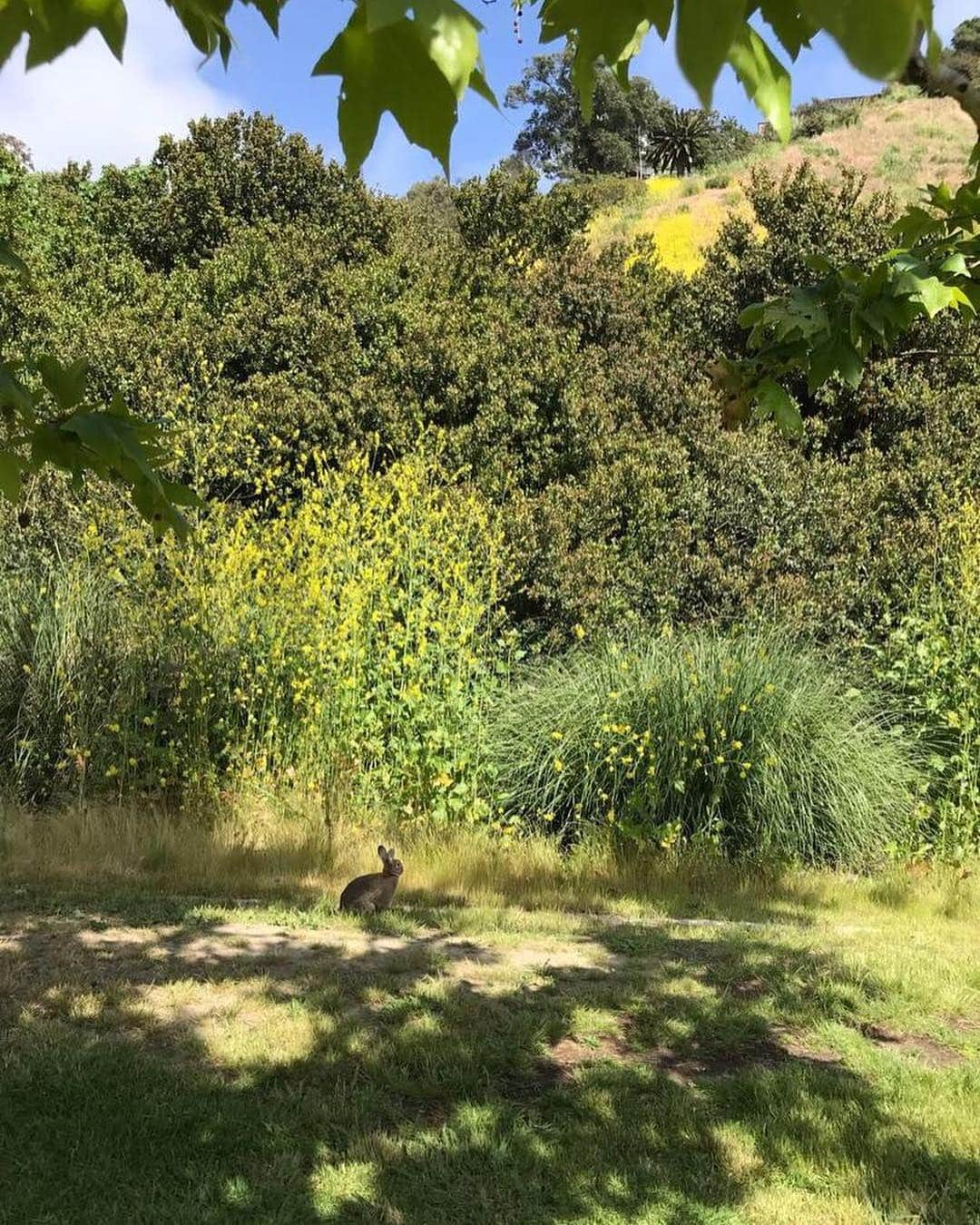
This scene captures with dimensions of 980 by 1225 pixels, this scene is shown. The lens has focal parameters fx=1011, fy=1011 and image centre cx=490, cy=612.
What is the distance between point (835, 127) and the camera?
3594 centimetres

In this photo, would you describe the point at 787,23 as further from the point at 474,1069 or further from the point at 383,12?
the point at 474,1069

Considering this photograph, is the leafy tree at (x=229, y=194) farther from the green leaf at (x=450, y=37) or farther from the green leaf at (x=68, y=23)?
the green leaf at (x=450, y=37)

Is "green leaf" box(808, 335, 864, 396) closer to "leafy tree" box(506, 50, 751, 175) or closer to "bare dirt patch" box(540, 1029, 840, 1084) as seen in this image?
"bare dirt patch" box(540, 1029, 840, 1084)

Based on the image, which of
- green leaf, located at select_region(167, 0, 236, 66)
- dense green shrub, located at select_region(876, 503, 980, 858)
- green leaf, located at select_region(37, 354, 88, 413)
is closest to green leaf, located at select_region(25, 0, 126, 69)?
green leaf, located at select_region(167, 0, 236, 66)

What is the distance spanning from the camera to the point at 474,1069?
336cm

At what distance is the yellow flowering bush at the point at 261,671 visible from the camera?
22.6 feet

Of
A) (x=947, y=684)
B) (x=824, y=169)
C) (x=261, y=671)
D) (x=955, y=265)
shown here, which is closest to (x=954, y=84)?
(x=955, y=265)

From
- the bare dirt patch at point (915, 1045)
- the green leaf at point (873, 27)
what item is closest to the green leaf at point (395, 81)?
the green leaf at point (873, 27)

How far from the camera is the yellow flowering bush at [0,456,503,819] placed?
6895 mm

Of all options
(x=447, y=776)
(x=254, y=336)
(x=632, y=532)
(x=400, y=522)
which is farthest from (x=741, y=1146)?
(x=254, y=336)

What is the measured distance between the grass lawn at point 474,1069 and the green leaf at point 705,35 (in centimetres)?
266

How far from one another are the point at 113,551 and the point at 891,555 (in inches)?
252

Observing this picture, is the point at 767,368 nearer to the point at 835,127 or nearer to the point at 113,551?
the point at 113,551

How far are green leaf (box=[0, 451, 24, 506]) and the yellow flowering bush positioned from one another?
180 inches
